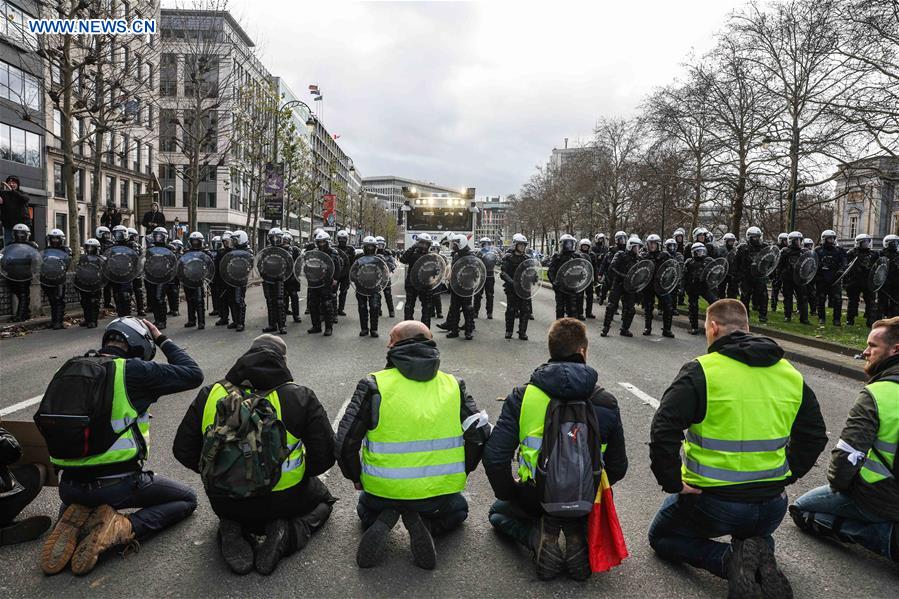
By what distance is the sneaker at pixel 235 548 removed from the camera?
3389 millimetres

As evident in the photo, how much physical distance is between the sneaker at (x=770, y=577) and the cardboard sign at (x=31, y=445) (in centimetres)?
418

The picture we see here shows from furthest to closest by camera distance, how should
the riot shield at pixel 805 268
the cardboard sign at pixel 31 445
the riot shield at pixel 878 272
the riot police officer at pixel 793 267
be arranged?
the riot police officer at pixel 793 267
the riot shield at pixel 805 268
the riot shield at pixel 878 272
the cardboard sign at pixel 31 445

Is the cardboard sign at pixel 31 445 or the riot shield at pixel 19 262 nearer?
the cardboard sign at pixel 31 445

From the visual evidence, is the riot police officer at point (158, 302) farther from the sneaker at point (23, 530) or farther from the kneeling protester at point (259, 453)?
the kneeling protester at point (259, 453)

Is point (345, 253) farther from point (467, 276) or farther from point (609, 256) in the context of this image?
point (609, 256)

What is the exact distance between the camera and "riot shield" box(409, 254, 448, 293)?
41.1 feet

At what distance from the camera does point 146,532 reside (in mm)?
3738

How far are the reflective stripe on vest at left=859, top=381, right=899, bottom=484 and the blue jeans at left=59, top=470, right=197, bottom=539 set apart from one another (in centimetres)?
417

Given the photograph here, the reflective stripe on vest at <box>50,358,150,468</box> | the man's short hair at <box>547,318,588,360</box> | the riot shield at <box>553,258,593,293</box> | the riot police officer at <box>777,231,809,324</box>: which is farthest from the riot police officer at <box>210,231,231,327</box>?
the riot police officer at <box>777,231,809,324</box>

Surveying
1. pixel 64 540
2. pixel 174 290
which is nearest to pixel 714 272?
pixel 174 290

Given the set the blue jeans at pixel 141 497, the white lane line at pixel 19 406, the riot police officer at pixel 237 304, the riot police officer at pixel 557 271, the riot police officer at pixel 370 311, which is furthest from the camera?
the riot police officer at pixel 557 271

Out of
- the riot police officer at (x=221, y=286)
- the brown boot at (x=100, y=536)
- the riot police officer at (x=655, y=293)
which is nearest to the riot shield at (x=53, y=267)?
the riot police officer at (x=221, y=286)

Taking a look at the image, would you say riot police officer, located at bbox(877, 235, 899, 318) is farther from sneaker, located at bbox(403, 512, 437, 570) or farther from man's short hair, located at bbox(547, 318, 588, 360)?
sneaker, located at bbox(403, 512, 437, 570)

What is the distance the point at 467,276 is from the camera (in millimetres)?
12289
